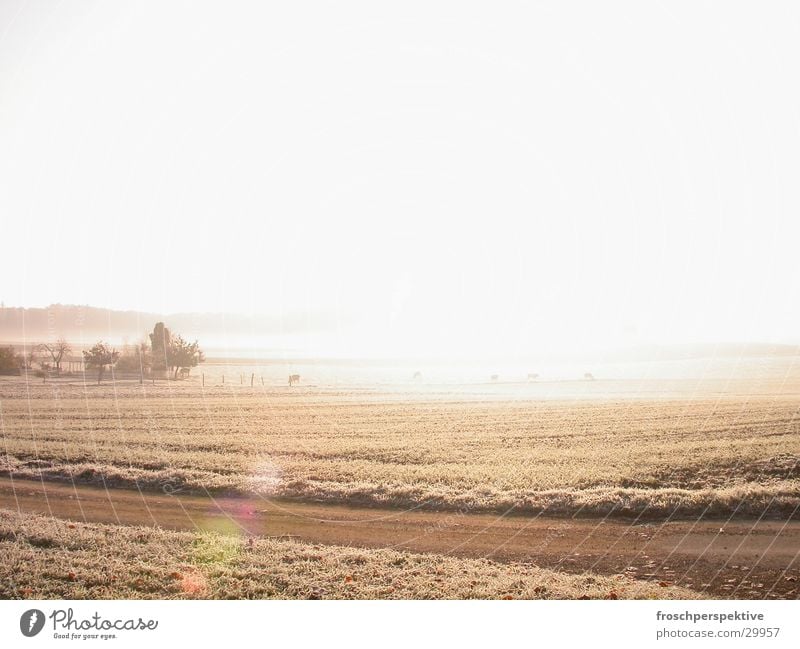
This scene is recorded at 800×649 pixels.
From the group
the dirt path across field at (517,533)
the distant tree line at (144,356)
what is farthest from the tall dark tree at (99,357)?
the dirt path across field at (517,533)

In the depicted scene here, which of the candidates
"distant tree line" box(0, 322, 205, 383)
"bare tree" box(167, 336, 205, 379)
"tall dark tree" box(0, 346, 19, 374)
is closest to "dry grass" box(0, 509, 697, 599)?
"tall dark tree" box(0, 346, 19, 374)

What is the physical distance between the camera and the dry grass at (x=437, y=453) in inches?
481

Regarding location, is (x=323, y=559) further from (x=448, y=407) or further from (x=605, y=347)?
(x=605, y=347)

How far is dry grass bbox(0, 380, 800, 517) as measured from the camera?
12219 millimetres

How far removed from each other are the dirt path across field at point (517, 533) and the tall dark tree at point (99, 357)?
1090 inches

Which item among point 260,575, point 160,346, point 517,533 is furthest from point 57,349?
point 517,533

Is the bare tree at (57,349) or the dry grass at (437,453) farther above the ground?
the bare tree at (57,349)

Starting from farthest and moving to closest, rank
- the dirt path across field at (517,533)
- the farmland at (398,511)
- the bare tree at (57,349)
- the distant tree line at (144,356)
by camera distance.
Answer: the distant tree line at (144,356) < the bare tree at (57,349) < the dirt path across field at (517,533) < the farmland at (398,511)

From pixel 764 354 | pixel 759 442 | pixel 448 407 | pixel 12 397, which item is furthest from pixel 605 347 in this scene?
pixel 12 397

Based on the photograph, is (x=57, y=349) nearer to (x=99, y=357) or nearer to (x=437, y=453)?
(x=99, y=357)

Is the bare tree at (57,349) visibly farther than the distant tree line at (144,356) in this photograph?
No
